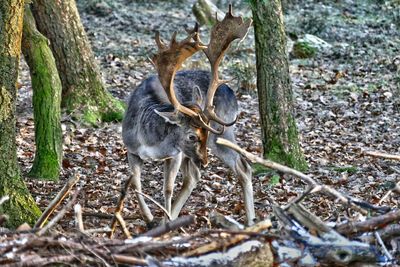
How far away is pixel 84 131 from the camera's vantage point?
1365 cm

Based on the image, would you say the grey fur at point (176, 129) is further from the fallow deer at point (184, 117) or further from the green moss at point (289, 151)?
the green moss at point (289, 151)

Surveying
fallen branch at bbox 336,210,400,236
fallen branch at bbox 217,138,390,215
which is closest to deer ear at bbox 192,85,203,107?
fallen branch at bbox 217,138,390,215

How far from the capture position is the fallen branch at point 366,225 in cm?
480

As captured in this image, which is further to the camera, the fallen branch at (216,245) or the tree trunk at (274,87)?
the tree trunk at (274,87)

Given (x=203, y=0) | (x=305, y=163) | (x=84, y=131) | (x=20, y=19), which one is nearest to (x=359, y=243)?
(x=20, y=19)

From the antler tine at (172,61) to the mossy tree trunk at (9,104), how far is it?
2029 mm

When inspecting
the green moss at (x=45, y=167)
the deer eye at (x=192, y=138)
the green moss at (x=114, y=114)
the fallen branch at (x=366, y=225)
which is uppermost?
the fallen branch at (x=366, y=225)

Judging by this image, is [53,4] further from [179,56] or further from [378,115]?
[378,115]

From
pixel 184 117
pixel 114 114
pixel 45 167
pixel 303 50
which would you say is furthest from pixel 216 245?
pixel 303 50

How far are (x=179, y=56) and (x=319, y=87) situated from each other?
744cm

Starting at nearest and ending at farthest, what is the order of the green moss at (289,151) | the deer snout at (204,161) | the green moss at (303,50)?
the deer snout at (204,161) → the green moss at (289,151) → the green moss at (303,50)

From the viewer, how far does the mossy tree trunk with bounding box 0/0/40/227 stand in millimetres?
7840

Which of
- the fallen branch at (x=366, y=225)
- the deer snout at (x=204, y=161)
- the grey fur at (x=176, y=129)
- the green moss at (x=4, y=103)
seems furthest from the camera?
the grey fur at (x=176, y=129)

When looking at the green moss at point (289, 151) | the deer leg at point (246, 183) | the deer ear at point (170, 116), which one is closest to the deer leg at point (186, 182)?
the deer leg at point (246, 183)
